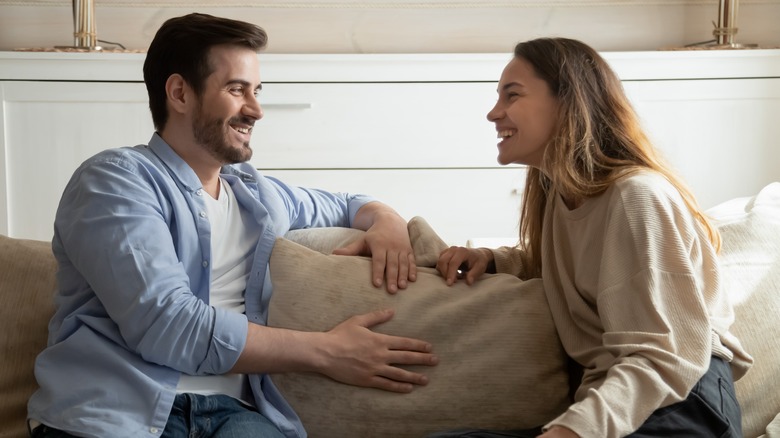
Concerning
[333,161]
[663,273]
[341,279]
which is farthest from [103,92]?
[663,273]

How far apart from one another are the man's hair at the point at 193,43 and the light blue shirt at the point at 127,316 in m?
0.22

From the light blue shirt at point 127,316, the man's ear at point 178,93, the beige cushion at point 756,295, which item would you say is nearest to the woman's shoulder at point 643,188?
the beige cushion at point 756,295

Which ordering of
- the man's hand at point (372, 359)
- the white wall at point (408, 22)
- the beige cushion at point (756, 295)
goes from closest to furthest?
the man's hand at point (372, 359) → the beige cushion at point (756, 295) → the white wall at point (408, 22)

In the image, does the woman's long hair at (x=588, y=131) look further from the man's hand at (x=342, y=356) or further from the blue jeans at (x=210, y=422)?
the blue jeans at (x=210, y=422)

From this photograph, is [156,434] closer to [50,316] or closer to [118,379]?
[118,379]

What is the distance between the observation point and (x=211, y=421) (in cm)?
154

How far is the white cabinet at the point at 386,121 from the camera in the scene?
311 centimetres

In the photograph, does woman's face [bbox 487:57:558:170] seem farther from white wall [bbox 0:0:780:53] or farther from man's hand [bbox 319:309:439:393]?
white wall [bbox 0:0:780:53]

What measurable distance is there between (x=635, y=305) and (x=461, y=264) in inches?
16.3

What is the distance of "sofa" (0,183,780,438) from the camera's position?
1.58 m

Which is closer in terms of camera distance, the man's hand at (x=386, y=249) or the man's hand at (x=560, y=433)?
the man's hand at (x=560, y=433)

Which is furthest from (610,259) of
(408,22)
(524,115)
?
(408,22)

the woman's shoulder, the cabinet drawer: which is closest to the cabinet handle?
the cabinet drawer

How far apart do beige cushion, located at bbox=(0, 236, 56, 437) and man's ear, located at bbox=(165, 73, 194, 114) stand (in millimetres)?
349
